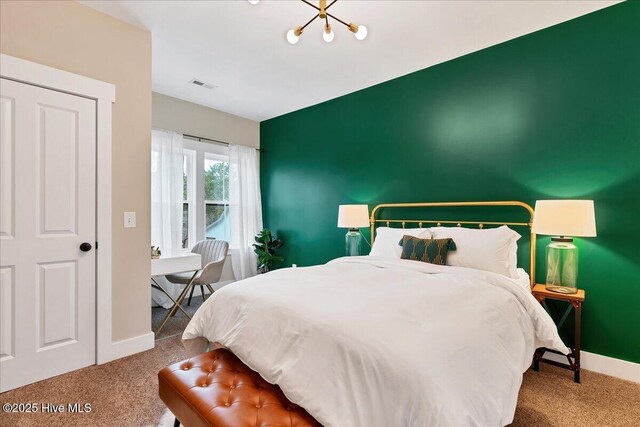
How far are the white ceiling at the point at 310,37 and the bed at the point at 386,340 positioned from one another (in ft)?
6.48

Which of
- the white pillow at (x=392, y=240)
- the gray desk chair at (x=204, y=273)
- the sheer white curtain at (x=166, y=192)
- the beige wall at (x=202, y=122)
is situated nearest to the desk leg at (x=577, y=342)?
the white pillow at (x=392, y=240)

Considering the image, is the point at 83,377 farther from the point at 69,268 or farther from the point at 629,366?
the point at 629,366

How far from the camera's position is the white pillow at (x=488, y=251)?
7.82ft

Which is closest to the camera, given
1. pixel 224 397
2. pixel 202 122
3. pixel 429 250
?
pixel 224 397

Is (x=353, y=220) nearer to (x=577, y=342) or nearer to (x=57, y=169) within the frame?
(x=577, y=342)

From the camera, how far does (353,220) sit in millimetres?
3529

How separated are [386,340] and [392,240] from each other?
6.22 ft

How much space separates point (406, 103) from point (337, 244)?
192 cm

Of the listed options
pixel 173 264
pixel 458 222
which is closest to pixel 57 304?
pixel 173 264

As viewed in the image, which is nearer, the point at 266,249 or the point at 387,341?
the point at 387,341

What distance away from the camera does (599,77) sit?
2.40 metres

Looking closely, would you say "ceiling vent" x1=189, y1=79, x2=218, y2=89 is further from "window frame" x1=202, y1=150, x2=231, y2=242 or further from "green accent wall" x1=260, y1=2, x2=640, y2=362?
"green accent wall" x1=260, y1=2, x2=640, y2=362

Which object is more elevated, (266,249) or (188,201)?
(188,201)

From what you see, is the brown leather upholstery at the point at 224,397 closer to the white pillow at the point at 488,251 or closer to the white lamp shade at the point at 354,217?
the white pillow at the point at 488,251
